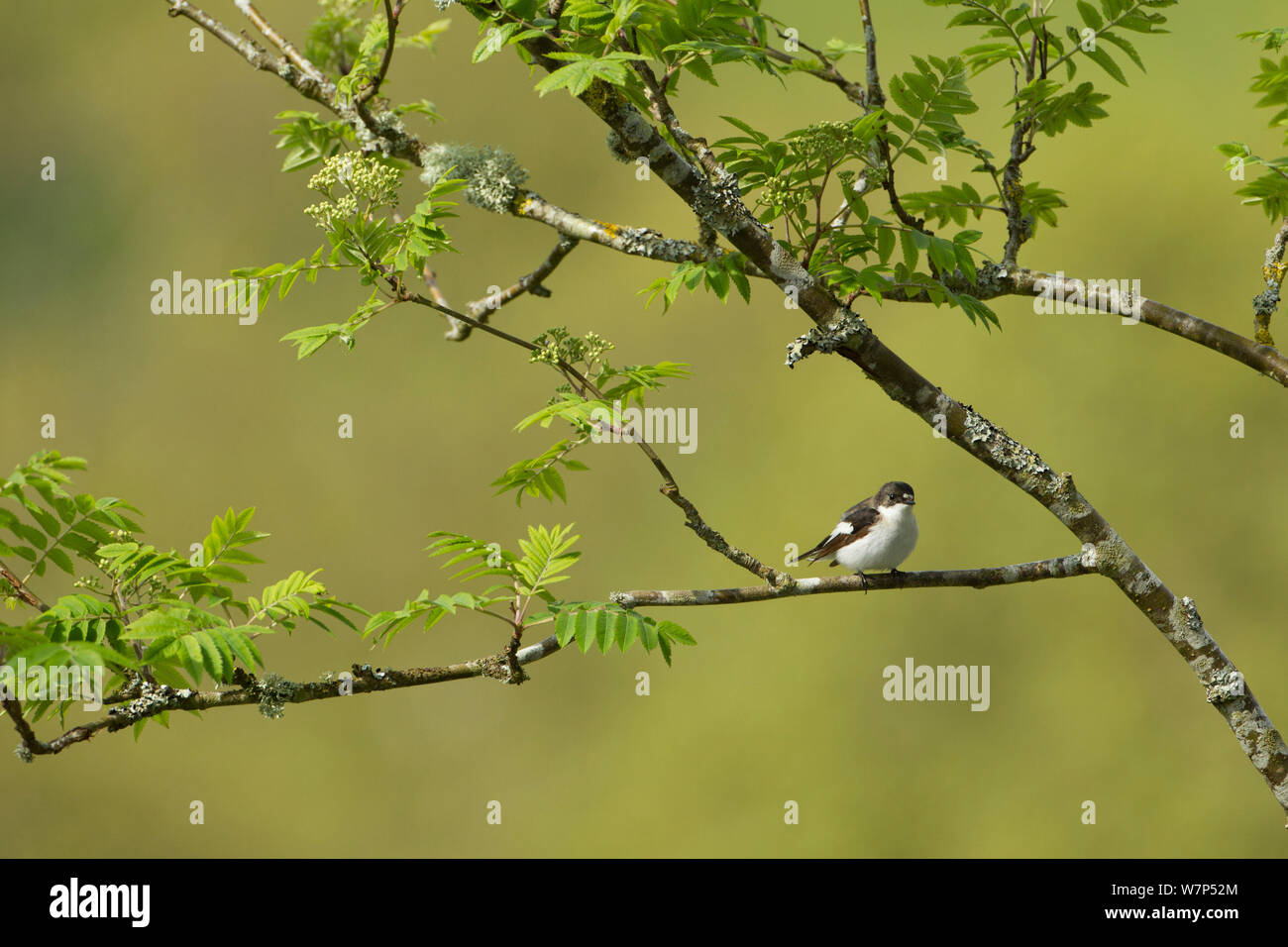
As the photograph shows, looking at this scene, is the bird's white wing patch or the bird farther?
the bird's white wing patch

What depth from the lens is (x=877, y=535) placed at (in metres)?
5.70

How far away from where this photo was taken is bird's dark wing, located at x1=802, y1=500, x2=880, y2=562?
5965mm

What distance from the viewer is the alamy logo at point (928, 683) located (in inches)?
498

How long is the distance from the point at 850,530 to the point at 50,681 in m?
4.33

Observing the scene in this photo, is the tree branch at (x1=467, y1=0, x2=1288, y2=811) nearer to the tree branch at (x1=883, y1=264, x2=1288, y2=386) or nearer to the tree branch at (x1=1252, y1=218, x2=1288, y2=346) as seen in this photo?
the tree branch at (x1=883, y1=264, x2=1288, y2=386)

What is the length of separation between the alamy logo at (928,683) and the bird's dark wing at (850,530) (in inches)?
274

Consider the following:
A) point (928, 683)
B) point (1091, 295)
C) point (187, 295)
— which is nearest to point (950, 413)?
point (1091, 295)

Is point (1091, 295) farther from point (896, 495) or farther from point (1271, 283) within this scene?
point (896, 495)

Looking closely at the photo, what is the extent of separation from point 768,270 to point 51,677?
2.36 metres

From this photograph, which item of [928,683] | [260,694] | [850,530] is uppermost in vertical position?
[850,530]

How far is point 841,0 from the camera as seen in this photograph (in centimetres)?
1388

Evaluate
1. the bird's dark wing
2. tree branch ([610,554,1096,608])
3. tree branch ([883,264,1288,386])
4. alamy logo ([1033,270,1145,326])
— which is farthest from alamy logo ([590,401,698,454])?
the bird's dark wing

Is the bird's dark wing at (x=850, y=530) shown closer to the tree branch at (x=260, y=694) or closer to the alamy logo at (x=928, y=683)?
the tree branch at (x=260, y=694)

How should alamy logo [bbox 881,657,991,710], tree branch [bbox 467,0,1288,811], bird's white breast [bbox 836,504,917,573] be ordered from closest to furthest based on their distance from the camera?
1. tree branch [bbox 467,0,1288,811]
2. bird's white breast [bbox 836,504,917,573]
3. alamy logo [bbox 881,657,991,710]
